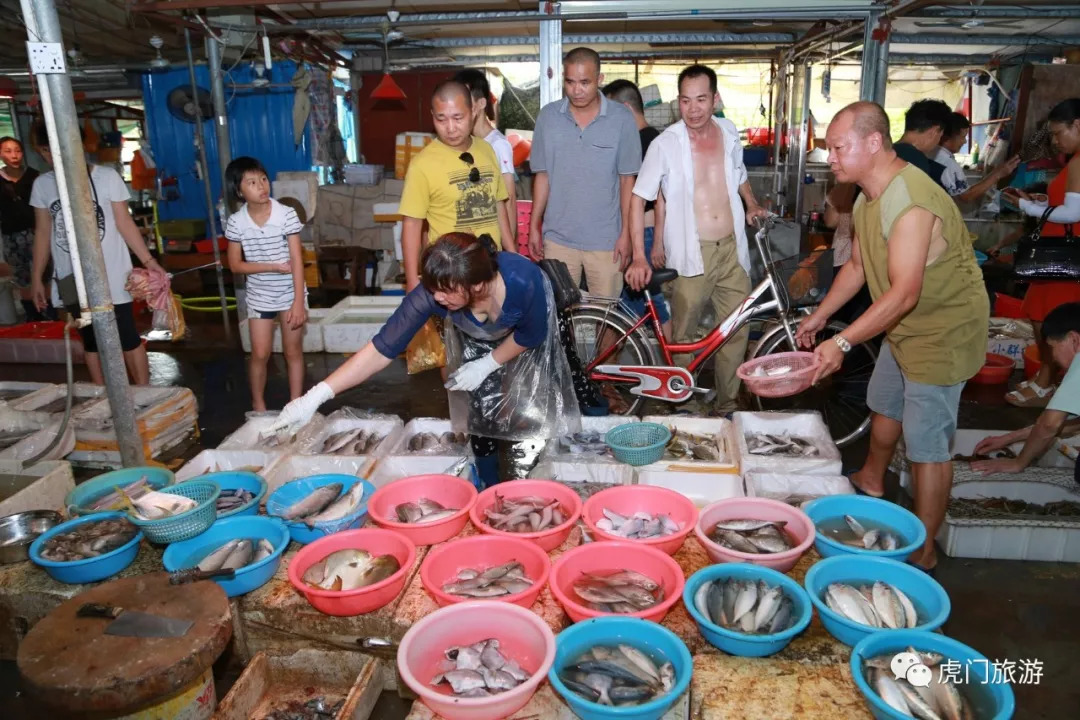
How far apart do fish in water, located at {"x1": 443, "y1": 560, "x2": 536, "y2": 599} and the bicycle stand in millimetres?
2354

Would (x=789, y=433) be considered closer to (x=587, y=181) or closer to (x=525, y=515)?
(x=525, y=515)

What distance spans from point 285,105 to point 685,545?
1112cm

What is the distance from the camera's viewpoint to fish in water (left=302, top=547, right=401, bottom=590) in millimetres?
2701

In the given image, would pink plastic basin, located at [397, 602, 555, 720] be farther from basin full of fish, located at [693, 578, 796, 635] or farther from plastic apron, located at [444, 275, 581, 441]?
plastic apron, located at [444, 275, 581, 441]

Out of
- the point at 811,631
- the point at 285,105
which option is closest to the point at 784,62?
the point at 285,105

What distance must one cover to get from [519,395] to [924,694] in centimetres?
248

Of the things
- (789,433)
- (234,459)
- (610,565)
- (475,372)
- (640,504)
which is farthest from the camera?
(789,433)

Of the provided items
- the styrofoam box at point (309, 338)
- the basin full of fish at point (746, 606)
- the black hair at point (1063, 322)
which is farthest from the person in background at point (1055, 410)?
the styrofoam box at point (309, 338)

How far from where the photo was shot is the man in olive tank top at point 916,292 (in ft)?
10.1

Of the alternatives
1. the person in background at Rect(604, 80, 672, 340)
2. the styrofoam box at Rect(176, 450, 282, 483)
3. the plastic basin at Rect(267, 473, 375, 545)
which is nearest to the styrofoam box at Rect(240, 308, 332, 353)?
the person in background at Rect(604, 80, 672, 340)

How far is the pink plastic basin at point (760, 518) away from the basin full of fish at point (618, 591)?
0.89ft

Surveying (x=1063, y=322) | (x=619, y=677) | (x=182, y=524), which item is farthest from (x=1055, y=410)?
(x=182, y=524)

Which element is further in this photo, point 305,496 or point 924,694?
point 305,496

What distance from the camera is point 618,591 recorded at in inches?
99.3
